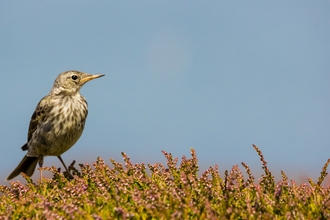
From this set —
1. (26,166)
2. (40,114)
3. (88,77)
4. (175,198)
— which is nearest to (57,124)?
(40,114)

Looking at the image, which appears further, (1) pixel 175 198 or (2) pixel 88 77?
(2) pixel 88 77

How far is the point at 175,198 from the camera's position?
534cm

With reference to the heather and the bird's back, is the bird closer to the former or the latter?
the bird's back

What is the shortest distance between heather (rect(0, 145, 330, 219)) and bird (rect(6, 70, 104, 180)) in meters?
2.13

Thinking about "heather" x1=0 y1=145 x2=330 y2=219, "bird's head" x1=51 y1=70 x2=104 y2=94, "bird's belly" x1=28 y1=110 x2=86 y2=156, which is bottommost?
"heather" x1=0 y1=145 x2=330 y2=219

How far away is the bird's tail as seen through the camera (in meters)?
10.7

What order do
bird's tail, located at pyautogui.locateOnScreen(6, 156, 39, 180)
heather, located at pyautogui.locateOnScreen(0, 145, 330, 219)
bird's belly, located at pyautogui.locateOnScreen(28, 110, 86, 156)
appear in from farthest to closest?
bird's tail, located at pyautogui.locateOnScreen(6, 156, 39, 180) < bird's belly, located at pyautogui.locateOnScreen(28, 110, 86, 156) < heather, located at pyautogui.locateOnScreen(0, 145, 330, 219)

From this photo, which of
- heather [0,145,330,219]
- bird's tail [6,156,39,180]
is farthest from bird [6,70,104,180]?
heather [0,145,330,219]

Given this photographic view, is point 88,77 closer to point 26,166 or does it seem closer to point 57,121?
point 57,121

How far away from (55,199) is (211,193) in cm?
233

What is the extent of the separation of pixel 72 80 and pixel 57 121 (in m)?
1.18

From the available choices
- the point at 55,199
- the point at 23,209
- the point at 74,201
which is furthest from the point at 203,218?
the point at 55,199

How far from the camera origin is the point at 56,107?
10070 mm

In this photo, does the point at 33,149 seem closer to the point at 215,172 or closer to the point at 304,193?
the point at 215,172
